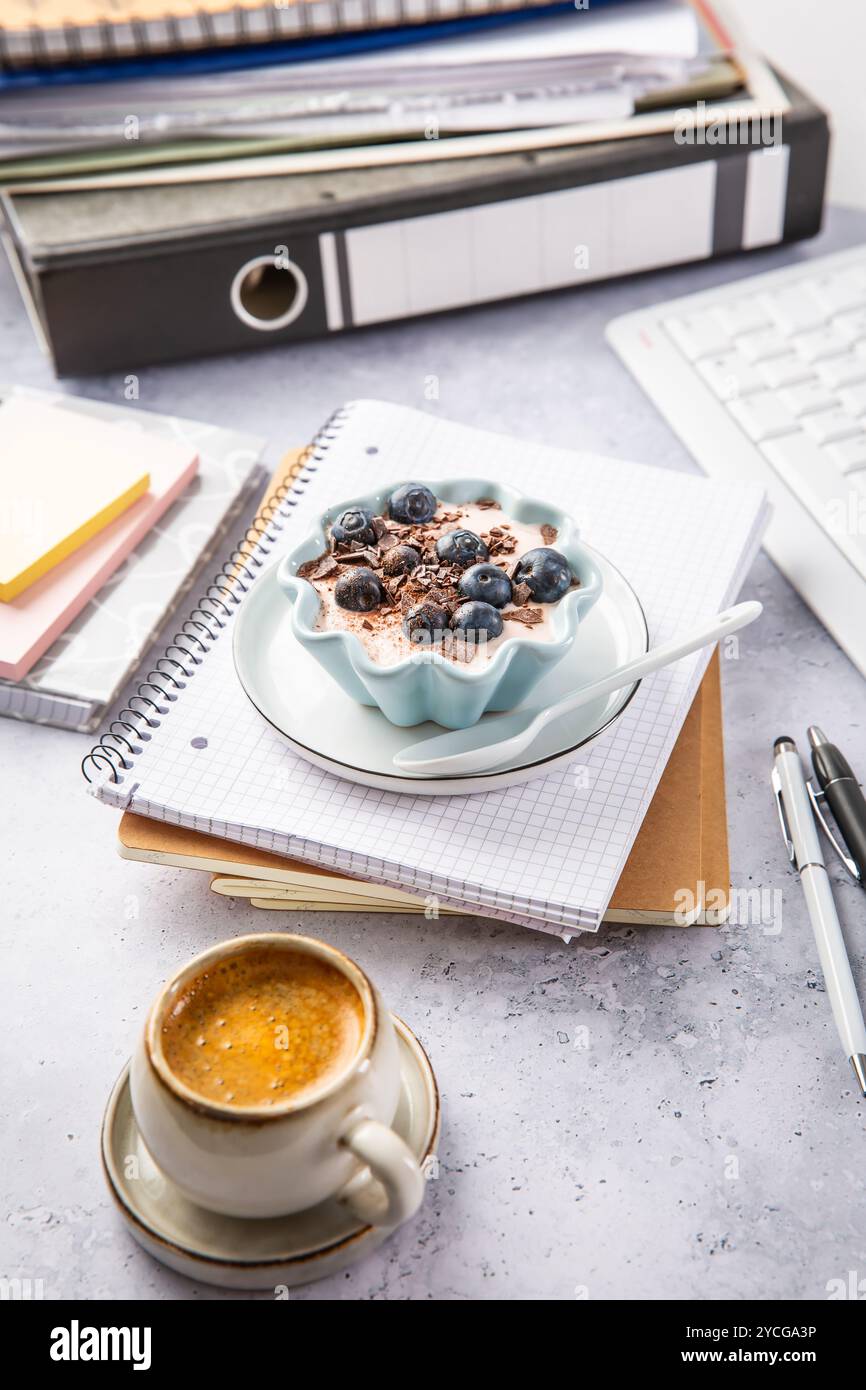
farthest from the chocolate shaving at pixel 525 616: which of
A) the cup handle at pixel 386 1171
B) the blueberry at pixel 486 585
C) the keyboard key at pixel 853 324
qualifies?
the keyboard key at pixel 853 324

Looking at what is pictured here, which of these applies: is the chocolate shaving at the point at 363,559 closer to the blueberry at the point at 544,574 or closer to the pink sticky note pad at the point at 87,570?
the blueberry at the point at 544,574

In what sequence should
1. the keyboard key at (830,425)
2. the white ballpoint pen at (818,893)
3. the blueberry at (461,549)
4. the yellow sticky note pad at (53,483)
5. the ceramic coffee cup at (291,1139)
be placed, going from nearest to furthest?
the ceramic coffee cup at (291,1139) < the white ballpoint pen at (818,893) < the blueberry at (461,549) < the yellow sticky note pad at (53,483) < the keyboard key at (830,425)

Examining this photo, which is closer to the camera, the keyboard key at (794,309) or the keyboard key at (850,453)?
the keyboard key at (850,453)

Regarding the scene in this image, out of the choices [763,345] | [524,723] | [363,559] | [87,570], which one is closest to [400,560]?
[363,559]

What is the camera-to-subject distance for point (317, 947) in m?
0.62

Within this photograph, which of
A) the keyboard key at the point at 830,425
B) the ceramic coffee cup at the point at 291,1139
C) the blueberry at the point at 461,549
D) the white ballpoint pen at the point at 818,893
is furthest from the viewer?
the keyboard key at the point at 830,425

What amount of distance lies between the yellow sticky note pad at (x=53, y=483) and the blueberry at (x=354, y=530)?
0.77ft

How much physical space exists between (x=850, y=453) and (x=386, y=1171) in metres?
0.71

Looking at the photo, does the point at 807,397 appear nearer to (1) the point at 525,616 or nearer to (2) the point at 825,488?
(2) the point at 825,488

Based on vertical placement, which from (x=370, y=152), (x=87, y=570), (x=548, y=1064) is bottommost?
(x=548, y=1064)

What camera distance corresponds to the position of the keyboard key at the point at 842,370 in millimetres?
1072

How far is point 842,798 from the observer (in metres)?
0.79

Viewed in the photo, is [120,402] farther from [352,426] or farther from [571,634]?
[571,634]
